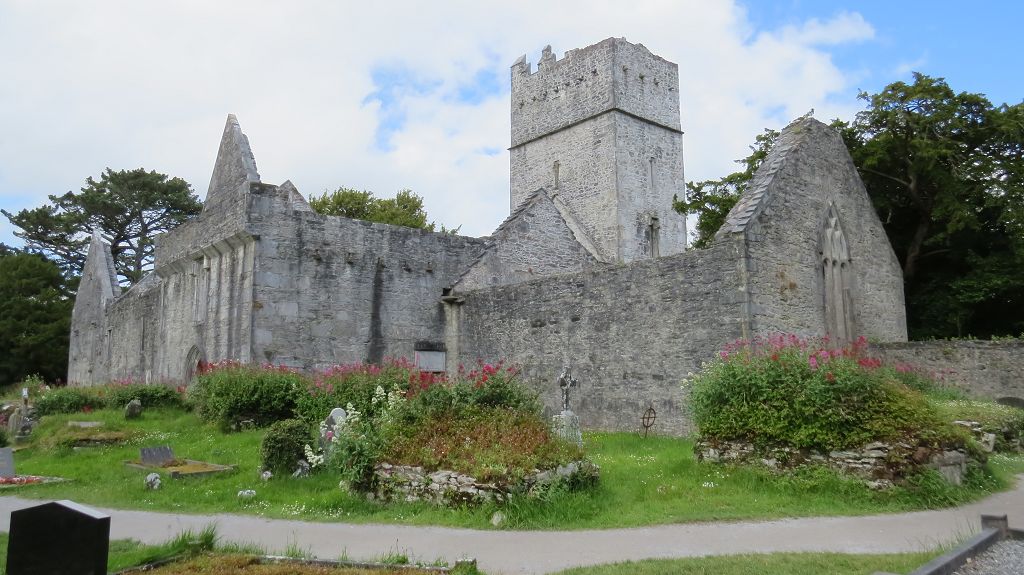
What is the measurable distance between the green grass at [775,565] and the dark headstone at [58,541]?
10.5 ft

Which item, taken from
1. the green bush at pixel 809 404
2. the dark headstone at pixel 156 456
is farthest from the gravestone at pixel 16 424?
the green bush at pixel 809 404

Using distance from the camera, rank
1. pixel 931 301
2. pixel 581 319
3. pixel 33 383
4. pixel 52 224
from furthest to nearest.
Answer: pixel 52 224, pixel 33 383, pixel 931 301, pixel 581 319

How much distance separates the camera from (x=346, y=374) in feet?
46.2

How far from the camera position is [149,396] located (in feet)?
56.1

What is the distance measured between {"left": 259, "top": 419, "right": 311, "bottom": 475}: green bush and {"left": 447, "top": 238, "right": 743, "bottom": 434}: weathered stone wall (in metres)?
6.33

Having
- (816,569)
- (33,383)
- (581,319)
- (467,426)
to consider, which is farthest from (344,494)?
(33,383)

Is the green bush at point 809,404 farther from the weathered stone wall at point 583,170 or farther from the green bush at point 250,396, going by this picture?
the weathered stone wall at point 583,170

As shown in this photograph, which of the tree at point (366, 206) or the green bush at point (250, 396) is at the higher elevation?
the tree at point (366, 206)

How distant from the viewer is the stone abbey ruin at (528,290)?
12992mm

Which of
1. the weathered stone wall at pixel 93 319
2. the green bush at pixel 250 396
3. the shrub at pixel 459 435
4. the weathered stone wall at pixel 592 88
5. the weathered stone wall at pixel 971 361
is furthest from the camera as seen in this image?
the weathered stone wall at pixel 592 88

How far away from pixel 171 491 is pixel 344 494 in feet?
8.18

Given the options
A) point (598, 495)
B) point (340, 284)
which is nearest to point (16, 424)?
point (340, 284)

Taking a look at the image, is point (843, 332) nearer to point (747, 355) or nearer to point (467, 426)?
point (747, 355)

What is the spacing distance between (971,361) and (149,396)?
1775cm
